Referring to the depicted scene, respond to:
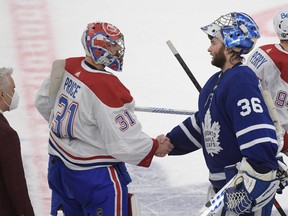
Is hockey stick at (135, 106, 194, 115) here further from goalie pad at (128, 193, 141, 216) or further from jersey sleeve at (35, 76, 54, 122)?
goalie pad at (128, 193, 141, 216)

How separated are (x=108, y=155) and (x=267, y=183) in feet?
2.61

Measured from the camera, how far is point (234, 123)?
3.86 m

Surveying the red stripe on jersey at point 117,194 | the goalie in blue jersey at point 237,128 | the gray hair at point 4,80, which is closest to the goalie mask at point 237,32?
the goalie in blue jersey at point 237,128

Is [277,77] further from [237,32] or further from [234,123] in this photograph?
[234,123]

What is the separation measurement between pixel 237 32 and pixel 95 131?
2.52 feet

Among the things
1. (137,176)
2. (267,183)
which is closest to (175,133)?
(267,183)

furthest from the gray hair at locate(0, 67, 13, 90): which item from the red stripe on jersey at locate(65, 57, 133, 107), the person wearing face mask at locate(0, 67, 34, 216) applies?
the red stripe on jersey at locate(65, 57, 133, 107)

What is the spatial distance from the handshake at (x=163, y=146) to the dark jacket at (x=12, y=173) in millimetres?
703

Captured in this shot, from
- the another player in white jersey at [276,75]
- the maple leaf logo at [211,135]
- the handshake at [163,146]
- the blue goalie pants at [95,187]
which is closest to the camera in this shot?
the maple leaf logo at [211,135]

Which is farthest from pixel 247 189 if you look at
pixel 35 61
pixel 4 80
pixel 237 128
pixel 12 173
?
pixel 35 61

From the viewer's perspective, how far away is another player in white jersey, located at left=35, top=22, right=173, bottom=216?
4.20 m

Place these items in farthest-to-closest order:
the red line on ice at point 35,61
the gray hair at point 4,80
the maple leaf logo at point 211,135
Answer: the red line on ice at point 35,61, the gray hair at point 4,80, the maple leaf logo at point 211,135

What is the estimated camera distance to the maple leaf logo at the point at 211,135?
4.00m

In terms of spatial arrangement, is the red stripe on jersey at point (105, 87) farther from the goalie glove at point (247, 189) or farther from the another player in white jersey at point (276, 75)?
the another player in white jersey at point (276, 75)
